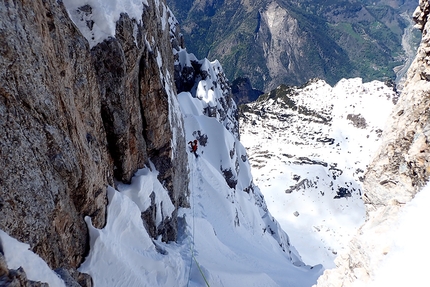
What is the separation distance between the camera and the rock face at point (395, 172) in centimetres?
816

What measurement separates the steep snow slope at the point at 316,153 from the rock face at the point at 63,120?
49.7m

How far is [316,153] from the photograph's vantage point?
3588 inches

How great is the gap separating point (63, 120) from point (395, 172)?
34.0 ft

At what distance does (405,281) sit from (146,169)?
11.5m

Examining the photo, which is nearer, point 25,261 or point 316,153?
point 25,261

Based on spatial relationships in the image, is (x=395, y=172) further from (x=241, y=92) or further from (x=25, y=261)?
(x=241, y=92)

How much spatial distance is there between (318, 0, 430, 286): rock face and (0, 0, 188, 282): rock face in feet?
27.2

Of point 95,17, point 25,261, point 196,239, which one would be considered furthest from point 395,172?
point 196,239

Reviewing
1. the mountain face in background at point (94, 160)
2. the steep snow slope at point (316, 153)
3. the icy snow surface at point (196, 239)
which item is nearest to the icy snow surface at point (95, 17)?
the mountain face in background at point (94, 160)

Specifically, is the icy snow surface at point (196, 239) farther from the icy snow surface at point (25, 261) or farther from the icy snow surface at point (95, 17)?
the icy snow surface at point (95, 17)

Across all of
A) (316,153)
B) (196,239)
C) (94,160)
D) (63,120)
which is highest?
(63,120)

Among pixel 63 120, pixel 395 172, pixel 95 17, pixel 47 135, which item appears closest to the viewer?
pixel 47 135

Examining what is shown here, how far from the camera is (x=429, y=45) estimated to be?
31.3 ft

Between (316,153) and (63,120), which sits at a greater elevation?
(63,120)
